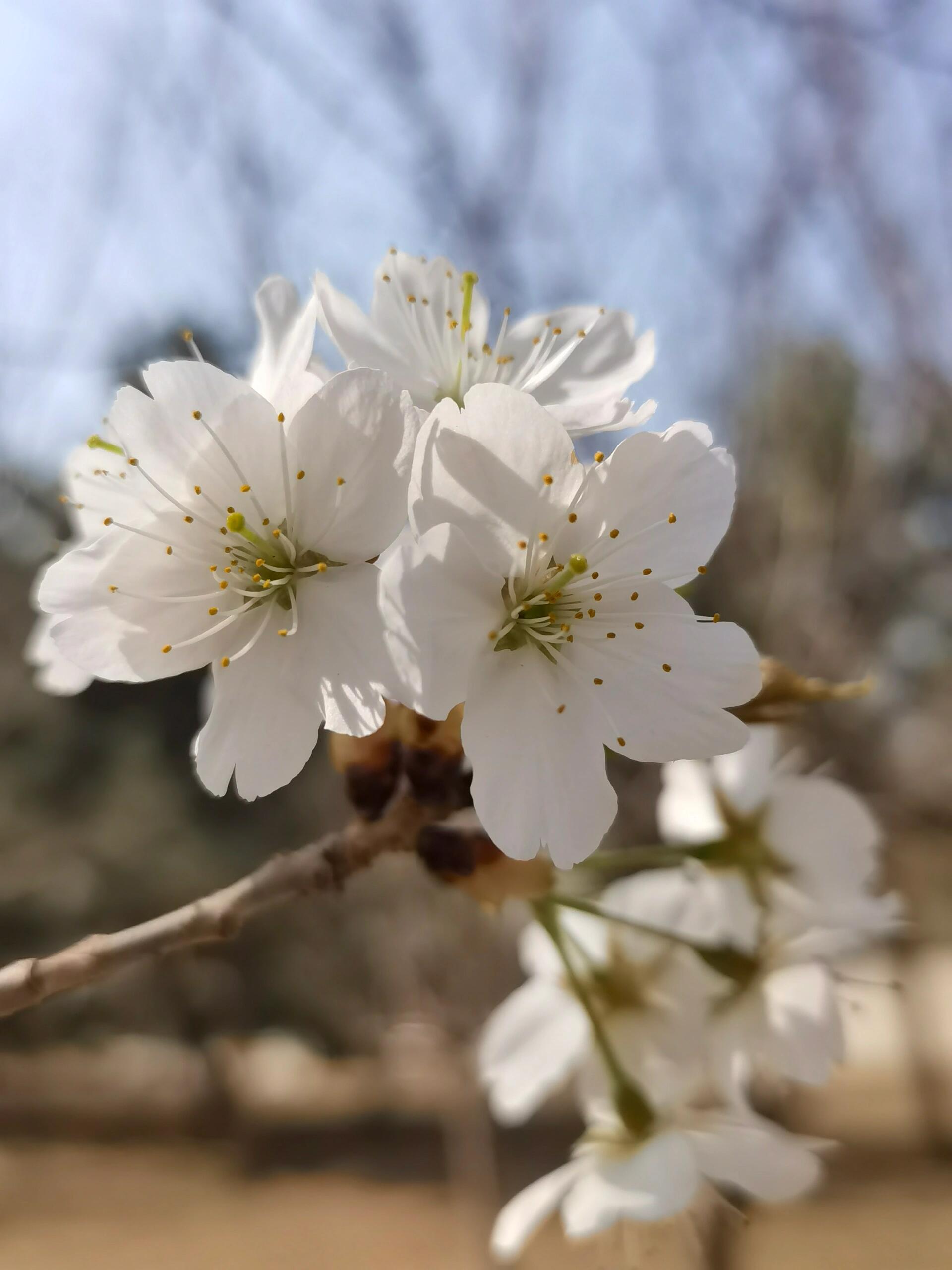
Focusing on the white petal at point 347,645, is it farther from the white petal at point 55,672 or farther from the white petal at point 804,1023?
the white petal at point 804,1023

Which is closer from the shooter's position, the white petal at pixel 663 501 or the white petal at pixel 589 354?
the white petal at pixel 663 501

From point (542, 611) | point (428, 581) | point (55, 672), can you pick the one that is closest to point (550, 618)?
point (542, 611)

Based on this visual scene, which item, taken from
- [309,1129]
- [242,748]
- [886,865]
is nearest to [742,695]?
[242,748]

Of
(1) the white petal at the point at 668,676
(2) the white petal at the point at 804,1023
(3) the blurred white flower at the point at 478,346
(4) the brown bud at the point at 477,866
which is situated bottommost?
(2) the white petal at the point at 804,1023

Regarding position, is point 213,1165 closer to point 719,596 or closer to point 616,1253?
point 719,596

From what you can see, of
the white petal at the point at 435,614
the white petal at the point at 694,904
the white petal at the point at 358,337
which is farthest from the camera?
the white petal at the point at 694,904

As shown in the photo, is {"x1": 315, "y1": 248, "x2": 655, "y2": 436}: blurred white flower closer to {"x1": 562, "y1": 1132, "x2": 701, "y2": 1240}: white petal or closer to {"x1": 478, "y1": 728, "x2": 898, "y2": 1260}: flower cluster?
{"x1": 478, "y1": 728, "x2": 898, "y2": 1260}: flower cluster

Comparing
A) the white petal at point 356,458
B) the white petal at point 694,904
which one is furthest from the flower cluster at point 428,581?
the white petal at point 694,904
